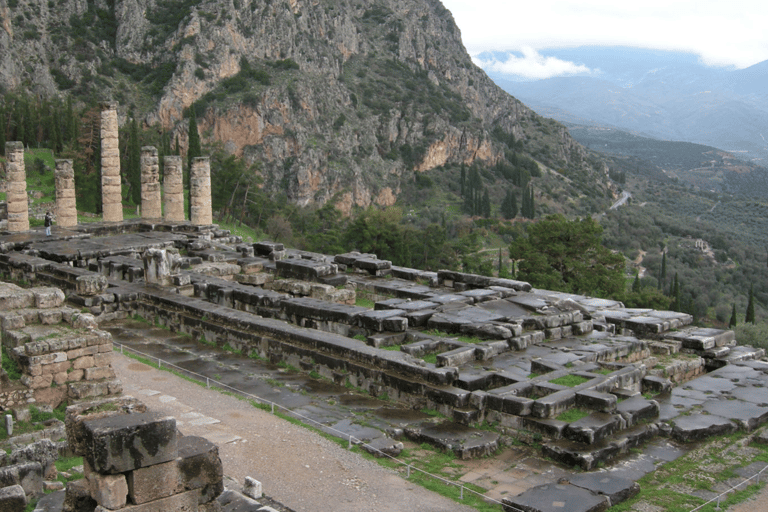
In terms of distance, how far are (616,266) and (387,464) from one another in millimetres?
32204

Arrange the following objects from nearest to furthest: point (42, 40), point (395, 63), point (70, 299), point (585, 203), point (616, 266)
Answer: point (70, 299) < point (616, 266) < point (42, 40) < point (585, 203) < point (395, 63)

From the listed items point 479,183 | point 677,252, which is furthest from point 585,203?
point 677,252

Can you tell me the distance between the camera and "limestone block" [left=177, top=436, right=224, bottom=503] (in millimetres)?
7625

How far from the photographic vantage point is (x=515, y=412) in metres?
11.9

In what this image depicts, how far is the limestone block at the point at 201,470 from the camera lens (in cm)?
762

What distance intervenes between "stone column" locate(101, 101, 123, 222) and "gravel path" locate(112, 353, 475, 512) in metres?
22.2

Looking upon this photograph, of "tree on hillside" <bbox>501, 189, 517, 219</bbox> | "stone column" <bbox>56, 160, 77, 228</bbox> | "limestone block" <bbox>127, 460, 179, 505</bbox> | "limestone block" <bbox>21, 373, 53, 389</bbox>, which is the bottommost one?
"tree on hillside" <bbox>501, 189, 517, 219</bbox>

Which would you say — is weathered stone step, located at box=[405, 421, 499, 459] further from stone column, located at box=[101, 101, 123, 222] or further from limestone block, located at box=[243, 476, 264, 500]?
stone column, located at box=[101, 101, 123, 222]

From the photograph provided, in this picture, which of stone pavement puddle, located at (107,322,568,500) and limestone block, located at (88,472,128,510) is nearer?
limestone block, located at (88,472,128,510)

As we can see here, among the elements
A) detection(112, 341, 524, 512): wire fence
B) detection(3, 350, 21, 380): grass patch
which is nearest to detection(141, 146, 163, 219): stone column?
detection(112, 341, 524, 512): wire fence

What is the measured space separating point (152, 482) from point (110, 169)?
29958 mm

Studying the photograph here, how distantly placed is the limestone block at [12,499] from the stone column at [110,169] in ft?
89.3

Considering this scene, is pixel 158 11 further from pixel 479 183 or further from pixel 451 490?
pixel 451 490

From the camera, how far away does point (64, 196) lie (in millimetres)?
32281
